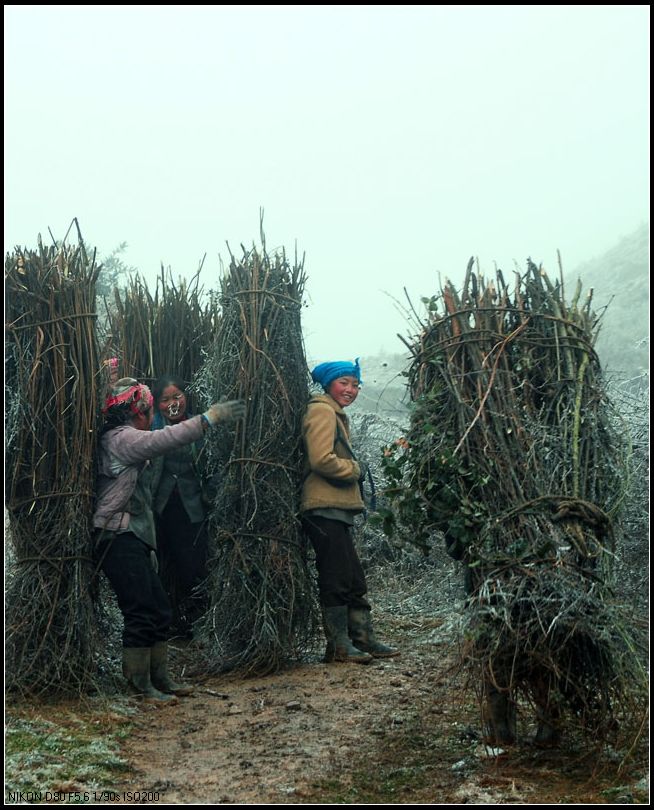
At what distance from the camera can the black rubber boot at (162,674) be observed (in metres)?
4.96

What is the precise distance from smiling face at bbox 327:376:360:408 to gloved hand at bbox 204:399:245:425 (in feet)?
2.00

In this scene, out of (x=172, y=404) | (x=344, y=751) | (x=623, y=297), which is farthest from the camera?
(x=623, y=297)

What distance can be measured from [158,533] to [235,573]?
0.93 metres

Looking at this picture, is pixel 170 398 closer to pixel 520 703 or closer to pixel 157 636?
pixel 157 636

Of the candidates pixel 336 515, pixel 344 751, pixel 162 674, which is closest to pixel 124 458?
pixel 162 674

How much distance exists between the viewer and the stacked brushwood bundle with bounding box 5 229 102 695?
466 centimetres

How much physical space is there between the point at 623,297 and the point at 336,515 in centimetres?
2322

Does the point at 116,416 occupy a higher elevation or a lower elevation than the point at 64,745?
higher

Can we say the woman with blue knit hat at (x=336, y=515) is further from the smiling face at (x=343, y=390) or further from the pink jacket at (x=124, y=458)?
the pink jacket at (x=124, y=458)

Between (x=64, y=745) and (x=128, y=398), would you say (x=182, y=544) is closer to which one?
(x=128, y=398)

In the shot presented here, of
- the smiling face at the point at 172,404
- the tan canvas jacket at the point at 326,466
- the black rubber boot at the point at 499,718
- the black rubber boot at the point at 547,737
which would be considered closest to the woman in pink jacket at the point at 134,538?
the tan canvas jacket at the point at 326,466

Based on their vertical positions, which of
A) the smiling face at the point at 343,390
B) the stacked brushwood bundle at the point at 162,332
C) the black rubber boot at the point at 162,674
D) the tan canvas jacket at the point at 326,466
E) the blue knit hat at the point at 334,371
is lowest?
the black rubber boot at the point at 162,674

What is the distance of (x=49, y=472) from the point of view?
4809mm

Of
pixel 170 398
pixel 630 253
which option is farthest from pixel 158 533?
pixel 630 253
